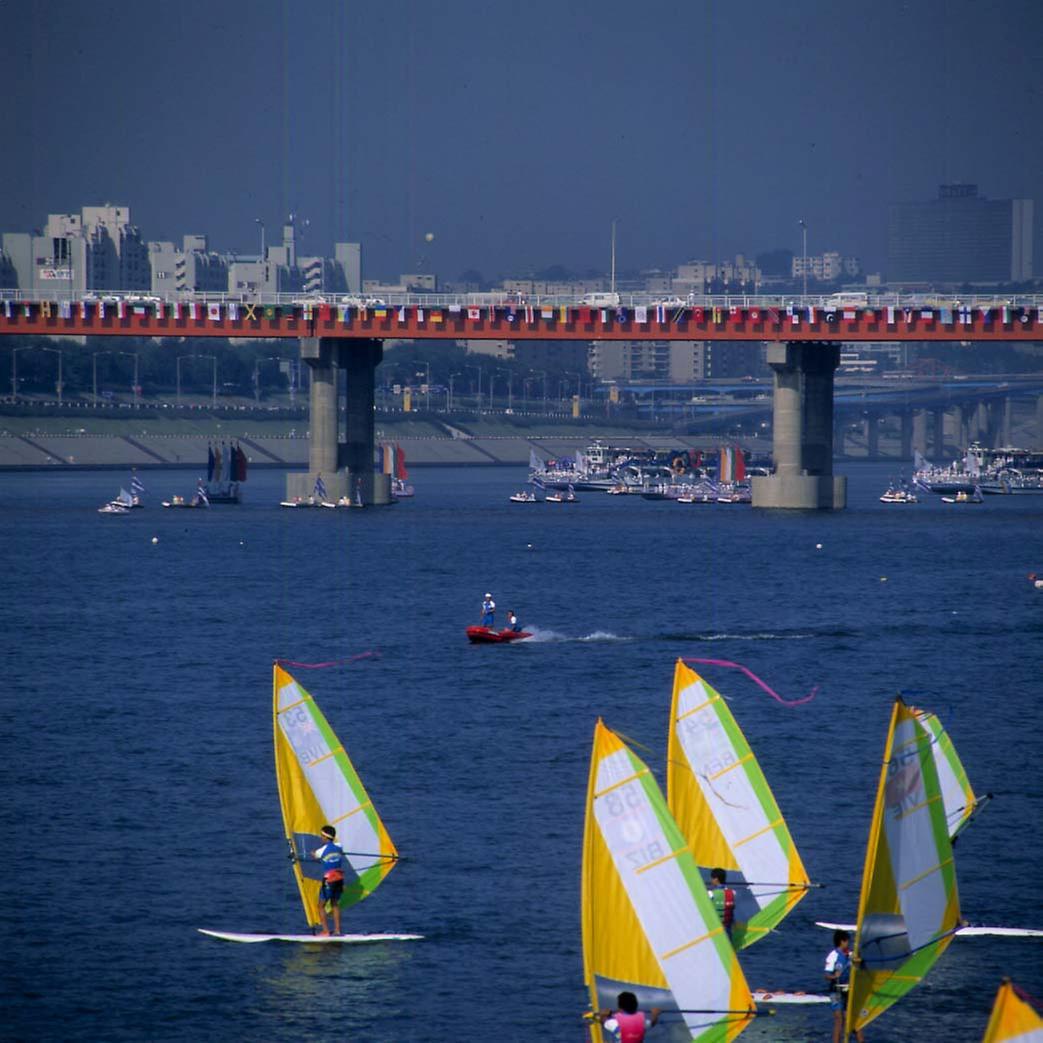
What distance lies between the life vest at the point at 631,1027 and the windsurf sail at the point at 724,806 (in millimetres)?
9312

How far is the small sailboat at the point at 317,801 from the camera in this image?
42844 millimetres

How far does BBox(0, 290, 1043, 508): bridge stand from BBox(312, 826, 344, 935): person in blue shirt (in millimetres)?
131318

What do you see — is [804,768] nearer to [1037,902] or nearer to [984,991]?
[1037,902]

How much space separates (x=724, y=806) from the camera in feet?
131

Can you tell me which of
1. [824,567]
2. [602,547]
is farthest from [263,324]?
[824,567]

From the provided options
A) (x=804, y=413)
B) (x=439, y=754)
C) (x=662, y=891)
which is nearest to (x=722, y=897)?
(x=662, y=891)

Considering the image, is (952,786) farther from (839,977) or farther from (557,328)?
(557,328)

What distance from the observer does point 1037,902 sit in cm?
4531

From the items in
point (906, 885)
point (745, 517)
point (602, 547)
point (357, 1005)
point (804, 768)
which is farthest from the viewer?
point (745, 517)

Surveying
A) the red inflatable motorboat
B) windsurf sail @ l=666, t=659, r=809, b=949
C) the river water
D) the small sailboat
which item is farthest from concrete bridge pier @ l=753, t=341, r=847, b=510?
windsurf sail @ l=666, t=659, r=809, b=949

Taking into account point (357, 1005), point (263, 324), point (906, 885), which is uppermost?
point (263, 324)

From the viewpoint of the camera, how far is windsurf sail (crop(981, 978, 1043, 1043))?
2603 cm

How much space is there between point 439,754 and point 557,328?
11603 cm

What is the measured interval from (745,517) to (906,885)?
155854 millimetres
